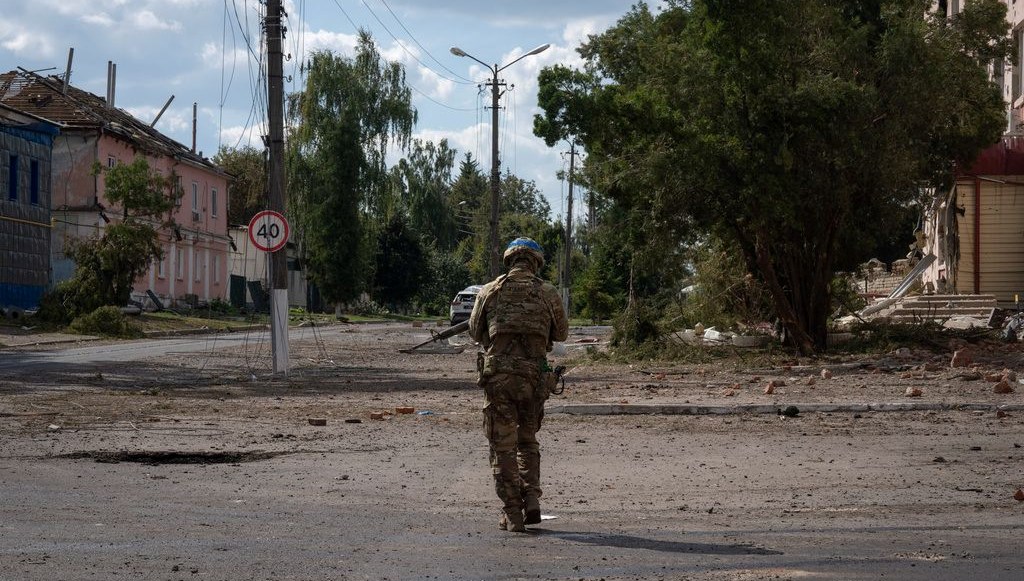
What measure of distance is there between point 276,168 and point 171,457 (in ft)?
35.5

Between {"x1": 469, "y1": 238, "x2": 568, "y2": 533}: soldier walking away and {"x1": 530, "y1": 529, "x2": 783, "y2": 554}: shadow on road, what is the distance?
1.55 ft

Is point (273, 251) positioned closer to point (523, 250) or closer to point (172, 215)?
point (523, 250)

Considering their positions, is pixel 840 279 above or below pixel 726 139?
below

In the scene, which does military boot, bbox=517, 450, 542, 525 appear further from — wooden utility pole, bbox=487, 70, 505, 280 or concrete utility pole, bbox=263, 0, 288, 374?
wooden utility pole, bbox=487, 70, 505, 280

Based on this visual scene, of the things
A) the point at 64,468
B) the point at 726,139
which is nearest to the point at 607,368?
the point at 726,139

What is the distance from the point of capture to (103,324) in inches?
1518

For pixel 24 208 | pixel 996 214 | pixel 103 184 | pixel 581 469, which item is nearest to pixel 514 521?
pixel 581 469

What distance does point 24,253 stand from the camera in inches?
1770

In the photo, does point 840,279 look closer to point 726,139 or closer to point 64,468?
point 726,139

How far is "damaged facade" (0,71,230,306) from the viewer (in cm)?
5125

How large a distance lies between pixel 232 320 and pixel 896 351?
116 feet

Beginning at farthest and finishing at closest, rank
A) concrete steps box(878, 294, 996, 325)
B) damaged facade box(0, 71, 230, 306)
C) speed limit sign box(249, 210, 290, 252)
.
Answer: damaged facade box(0, 71, 230, 306), concrete steps box(878, 294, 996, 325), speed limit sign box(249, 210, 290, 252)

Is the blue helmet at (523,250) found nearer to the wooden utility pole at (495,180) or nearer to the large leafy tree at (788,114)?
the large leafy tree at (788,114)

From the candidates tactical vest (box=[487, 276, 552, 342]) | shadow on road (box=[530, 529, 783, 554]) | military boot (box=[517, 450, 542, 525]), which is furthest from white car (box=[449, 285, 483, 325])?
shadow on road (box=[530, 529, 783, 554])
